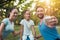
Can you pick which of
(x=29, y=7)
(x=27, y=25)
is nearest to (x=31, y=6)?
(x=29, y=7)

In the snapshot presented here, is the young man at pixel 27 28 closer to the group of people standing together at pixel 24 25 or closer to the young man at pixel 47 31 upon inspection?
the group of people standing together at pixel 24 25

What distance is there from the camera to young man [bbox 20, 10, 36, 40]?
3027 millimetres

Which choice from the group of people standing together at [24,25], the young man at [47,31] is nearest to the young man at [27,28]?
the group of people standing together at [24,25]

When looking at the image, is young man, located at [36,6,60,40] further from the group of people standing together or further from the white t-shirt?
the white t-shirt

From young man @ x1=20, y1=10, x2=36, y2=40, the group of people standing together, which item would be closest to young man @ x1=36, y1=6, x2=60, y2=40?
the group of people standing together

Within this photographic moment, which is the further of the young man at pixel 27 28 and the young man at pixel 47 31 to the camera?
the young man at pixel 27 28

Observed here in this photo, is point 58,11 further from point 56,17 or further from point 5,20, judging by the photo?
point 5,20

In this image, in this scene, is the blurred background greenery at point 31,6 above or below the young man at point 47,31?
above

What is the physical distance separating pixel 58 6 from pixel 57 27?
25 cm

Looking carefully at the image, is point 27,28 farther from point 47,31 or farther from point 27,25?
point 47,31

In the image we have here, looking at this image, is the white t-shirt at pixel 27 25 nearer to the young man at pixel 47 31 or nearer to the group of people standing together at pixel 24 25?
the group of people standing together at pixel 24 25

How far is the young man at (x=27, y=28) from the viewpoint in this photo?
3027mm

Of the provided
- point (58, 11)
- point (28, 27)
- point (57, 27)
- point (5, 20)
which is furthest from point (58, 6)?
point (5, 20)

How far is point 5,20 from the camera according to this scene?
3014mm
